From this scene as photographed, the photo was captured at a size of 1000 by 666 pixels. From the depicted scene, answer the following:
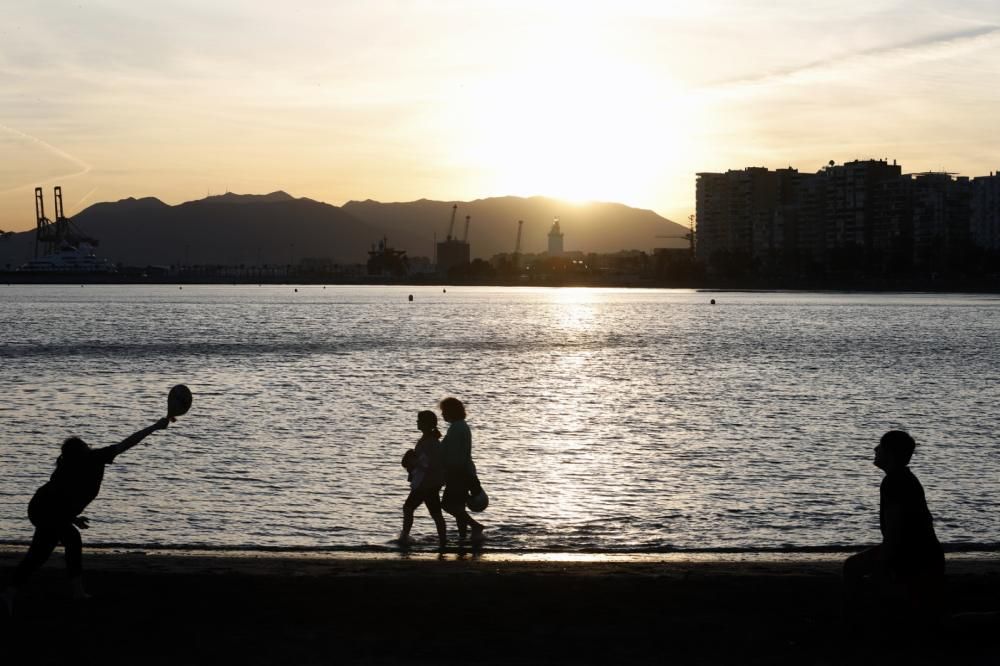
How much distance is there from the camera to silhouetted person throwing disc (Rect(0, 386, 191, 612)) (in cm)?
1052

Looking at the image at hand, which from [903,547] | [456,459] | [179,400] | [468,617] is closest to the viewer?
[903,547]

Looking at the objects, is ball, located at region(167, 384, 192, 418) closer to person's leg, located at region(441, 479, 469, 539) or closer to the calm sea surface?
person's leg, located at region(441, 479, 469, 539)

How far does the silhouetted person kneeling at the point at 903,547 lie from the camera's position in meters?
9.09

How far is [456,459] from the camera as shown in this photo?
14.9 m

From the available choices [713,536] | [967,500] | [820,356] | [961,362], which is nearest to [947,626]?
[713,536]

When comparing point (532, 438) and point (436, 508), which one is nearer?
point (436, 508)

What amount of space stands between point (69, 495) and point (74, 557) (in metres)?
0.63

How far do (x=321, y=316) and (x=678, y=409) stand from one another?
394 ft

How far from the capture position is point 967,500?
22.7 m

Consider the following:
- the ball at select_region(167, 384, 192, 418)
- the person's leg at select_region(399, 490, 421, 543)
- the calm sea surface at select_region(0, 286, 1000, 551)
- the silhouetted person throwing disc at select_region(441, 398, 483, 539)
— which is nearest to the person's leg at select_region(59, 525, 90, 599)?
the ball at select_region(167, 384, 192, 418)

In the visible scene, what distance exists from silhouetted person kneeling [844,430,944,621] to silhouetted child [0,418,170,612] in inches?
234

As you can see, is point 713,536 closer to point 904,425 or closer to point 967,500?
point 967,500

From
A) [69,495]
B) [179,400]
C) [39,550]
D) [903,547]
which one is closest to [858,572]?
[903,547]

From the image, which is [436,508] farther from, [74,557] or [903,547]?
[903,547]
